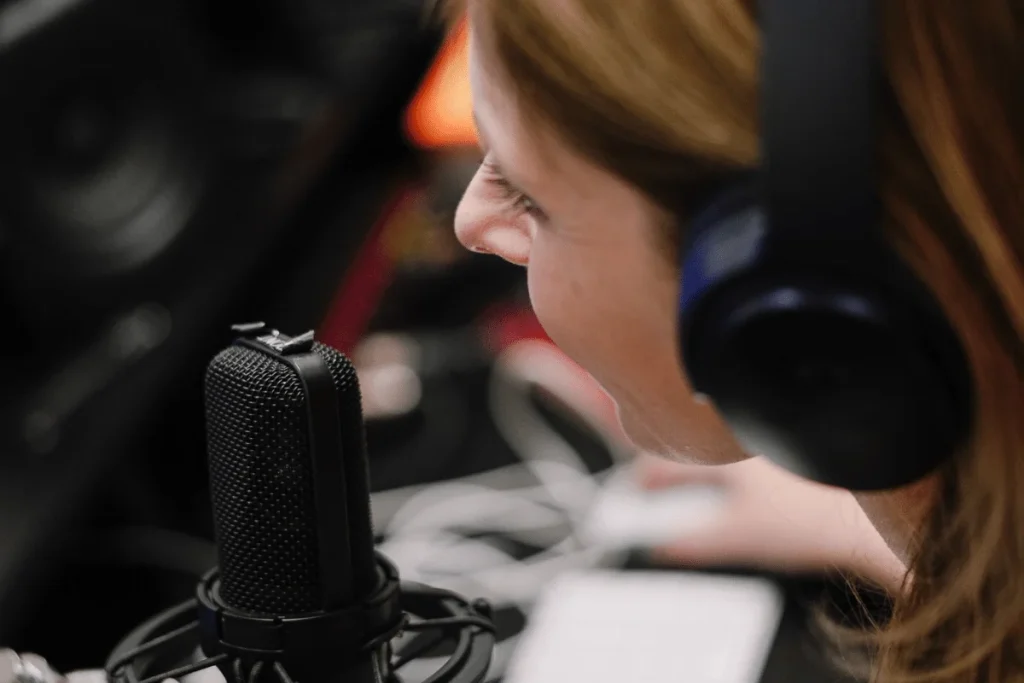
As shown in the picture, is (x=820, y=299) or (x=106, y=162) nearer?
(x=820, y=299)

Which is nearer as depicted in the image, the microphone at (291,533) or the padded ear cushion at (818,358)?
the padded ear cushion at (818,358)

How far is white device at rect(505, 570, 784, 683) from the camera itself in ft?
2.61

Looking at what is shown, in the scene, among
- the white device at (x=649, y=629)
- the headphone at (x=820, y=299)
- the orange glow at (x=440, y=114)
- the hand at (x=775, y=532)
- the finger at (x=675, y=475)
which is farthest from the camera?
the orange glow at (x=440, y=114)

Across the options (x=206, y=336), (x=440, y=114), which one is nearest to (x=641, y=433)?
(x=206, y=336)

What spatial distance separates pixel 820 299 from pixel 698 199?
6 cm

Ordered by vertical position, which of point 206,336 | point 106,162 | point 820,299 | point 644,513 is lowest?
point 644,513

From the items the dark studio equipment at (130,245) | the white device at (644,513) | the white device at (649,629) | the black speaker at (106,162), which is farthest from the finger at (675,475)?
the black speaker at (106,162)

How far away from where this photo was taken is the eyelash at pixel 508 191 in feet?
1.49

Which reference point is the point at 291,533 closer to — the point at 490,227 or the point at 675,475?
the point at 490,227

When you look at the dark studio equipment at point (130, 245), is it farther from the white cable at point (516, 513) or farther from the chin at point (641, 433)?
the chin at point (641, 433)

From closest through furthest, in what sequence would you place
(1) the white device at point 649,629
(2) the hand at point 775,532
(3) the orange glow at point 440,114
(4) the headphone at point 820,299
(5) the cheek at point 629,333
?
(4) the headphone at point 820,299 → (5) the cheek at point 629,333 → (1) the white device at point 649,629 → (2) the hand at point 775,532 → (3) the orange glow at point 440,114

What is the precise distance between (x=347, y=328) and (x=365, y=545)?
0.83 m

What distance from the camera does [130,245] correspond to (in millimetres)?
1194

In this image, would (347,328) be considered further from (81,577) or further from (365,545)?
(365,545)
